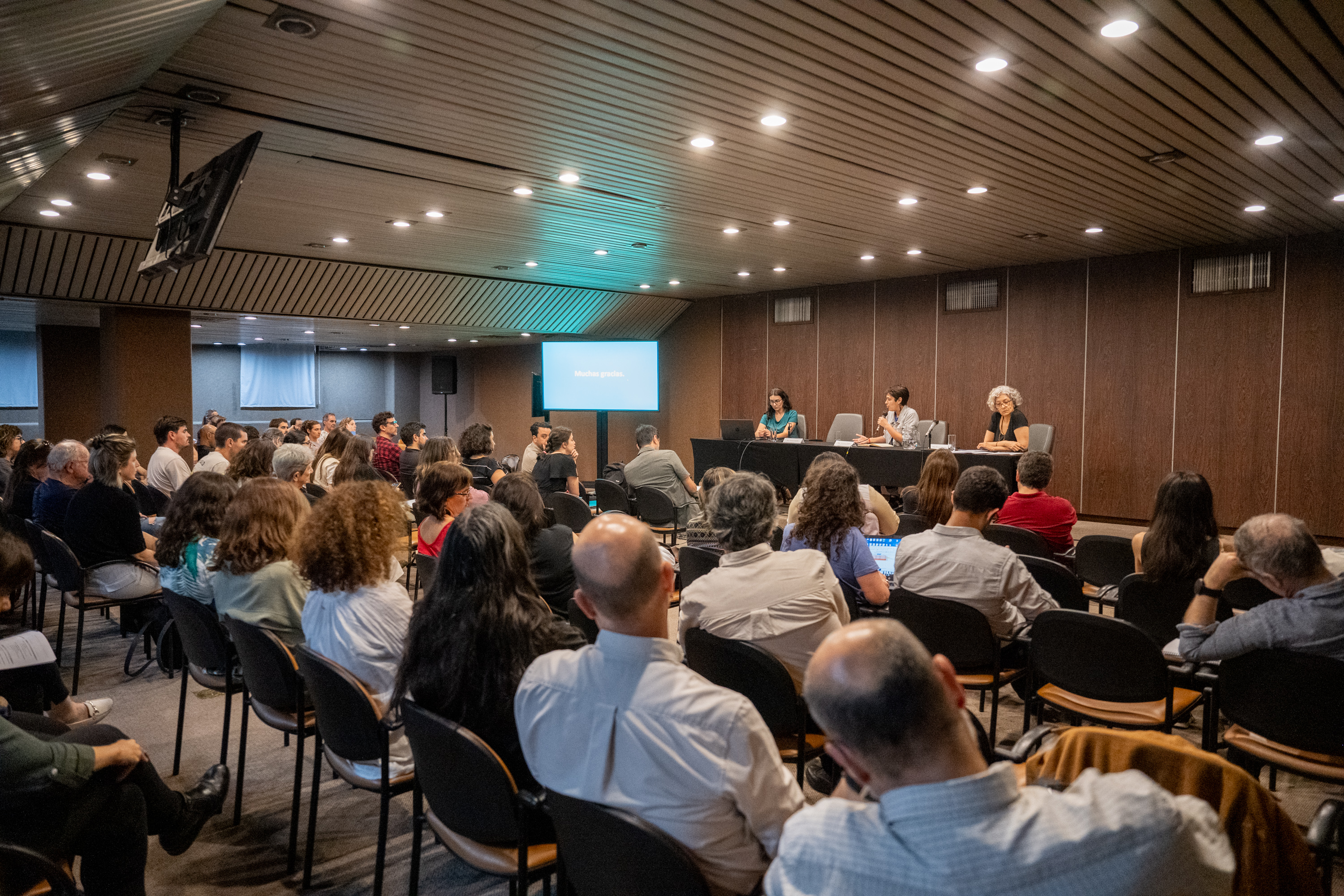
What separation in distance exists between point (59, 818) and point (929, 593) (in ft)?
9.62

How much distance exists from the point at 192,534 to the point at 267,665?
1106mm

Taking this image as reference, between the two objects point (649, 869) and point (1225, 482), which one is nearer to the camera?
point (649, 869)

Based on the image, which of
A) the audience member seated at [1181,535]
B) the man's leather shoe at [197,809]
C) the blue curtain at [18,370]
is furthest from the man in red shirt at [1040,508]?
the blue curtain at [18,370]

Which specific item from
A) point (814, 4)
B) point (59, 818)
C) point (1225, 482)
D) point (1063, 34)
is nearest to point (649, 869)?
point (59, 818)

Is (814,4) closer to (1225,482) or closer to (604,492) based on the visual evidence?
(604,492)

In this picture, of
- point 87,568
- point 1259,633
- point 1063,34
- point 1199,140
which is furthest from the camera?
point 1199,140

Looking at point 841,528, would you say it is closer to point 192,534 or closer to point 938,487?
point 938,487

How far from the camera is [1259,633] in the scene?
255 cm

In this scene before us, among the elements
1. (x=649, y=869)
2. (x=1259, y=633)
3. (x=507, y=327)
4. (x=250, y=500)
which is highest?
(x=507, y=327)

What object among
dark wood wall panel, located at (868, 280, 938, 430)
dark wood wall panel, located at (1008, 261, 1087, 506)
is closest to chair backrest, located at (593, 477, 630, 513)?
dark wood wall panel, located at (868, 280, 938, 430)

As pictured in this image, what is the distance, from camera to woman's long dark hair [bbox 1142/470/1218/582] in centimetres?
337

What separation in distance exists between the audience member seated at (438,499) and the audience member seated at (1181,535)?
300cm

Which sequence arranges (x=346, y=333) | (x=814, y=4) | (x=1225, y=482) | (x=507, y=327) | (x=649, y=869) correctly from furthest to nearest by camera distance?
(x=346, y=333) < (x=507, y=327) < (x=1225, y=482) < (x=814, y=4) < (x=649, y=869)

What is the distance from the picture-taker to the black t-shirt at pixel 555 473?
699 centimetres
